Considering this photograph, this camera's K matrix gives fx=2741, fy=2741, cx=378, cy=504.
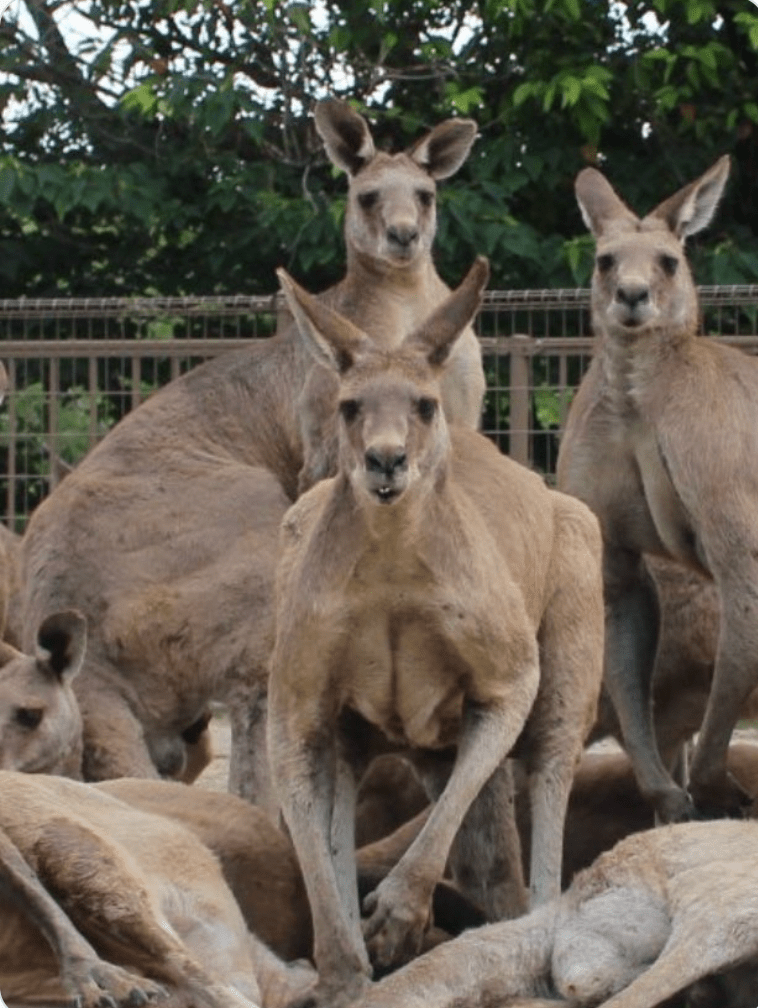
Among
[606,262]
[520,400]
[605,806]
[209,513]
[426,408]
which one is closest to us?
[426,408]

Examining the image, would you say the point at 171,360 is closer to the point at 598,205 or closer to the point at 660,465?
the point at 598,205

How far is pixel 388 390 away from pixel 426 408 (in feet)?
0.39

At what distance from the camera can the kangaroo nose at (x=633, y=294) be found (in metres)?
8.85

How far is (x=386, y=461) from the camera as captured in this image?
689 centimetres

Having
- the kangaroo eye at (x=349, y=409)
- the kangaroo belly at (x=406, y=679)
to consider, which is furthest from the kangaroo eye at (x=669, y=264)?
the kangaroo belly at (x=406, y=679)

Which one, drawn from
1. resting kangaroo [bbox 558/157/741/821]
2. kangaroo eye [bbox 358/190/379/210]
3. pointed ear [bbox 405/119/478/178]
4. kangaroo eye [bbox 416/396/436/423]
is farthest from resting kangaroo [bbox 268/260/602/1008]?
pointed ear [bbox 405/119/478/178]

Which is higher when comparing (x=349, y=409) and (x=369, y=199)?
(x=369, y=199)

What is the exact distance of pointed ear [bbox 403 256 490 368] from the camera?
7.40m

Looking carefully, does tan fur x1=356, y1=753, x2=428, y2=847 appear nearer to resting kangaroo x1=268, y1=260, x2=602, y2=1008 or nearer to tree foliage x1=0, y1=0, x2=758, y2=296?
resting kangaroo x1=268, y1=260, x2=602, y2=1008

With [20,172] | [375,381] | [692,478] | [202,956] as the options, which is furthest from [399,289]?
[20,172]

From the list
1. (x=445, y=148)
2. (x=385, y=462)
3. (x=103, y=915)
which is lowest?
(x=103, y=915)

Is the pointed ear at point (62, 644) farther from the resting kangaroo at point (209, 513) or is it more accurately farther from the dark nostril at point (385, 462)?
the dark nostril at point (385, 462)

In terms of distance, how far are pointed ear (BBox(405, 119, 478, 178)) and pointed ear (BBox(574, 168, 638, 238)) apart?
101 cm

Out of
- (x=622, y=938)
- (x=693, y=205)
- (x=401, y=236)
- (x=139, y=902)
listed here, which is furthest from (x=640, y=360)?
(x=139, y=902)
